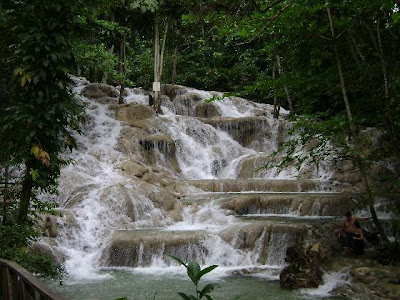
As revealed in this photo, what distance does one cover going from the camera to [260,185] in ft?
49.2

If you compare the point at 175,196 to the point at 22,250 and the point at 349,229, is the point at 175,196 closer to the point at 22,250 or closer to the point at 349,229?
the point at 349,229

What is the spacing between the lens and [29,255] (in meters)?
5.77

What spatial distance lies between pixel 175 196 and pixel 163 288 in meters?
5.71

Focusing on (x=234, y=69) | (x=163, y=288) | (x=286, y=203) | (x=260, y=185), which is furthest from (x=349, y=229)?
(x=260, y=185)

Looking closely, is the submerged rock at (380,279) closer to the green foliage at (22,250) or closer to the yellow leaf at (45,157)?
the green foliage at (22,250)

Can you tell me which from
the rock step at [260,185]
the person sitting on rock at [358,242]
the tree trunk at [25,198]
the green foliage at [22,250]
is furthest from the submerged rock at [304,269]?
the rock step at [260,185]

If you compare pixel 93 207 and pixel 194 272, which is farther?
pixel 93 207

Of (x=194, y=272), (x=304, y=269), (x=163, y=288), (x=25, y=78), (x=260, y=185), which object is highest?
(x=25, y=78)

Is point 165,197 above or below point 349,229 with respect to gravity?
above

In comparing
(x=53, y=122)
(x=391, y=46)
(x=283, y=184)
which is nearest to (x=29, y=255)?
(x=53, y=122)

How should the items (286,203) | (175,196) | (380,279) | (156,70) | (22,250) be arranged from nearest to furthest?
(22,250) < (380,279) < (286,203) < (175,196) < (156,70)

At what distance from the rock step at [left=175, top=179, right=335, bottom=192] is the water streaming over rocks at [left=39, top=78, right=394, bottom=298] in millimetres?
36

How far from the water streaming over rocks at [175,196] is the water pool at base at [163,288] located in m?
0.58

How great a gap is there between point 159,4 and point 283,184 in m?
11.0
